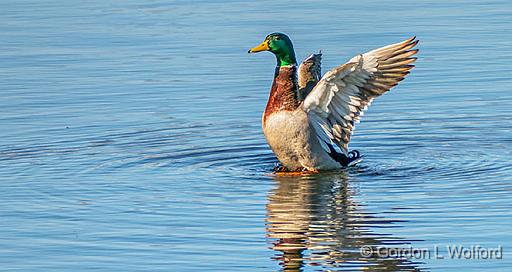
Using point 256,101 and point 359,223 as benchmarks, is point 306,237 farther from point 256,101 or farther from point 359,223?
point 256,101

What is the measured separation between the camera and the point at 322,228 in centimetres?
1027

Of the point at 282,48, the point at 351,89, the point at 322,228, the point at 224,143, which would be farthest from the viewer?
the point at 224,143

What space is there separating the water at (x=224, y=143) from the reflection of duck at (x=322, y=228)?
2 centimetres

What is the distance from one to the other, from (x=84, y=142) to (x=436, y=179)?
12.4ft

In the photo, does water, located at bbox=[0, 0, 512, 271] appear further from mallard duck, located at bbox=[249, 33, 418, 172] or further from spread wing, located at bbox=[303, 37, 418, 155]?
spread wing, located at bbox=[303, 37, 418, 155]

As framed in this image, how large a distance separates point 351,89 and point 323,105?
0.30m

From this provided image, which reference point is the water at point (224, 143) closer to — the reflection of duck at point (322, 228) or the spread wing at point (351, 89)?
the reflection of duck at point (322, 228)

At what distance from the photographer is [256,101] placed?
1557 centimetres

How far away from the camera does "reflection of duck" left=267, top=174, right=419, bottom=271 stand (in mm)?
9195

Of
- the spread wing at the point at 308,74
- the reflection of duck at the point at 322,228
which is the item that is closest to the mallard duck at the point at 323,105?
the reflection of duck at the point at 322,228

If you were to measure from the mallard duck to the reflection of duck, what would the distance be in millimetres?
475

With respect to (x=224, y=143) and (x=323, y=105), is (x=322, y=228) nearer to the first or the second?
(x=323, y=105)

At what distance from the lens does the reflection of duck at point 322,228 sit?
30.2ft

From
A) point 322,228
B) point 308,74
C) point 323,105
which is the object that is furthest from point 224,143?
point 322,228
